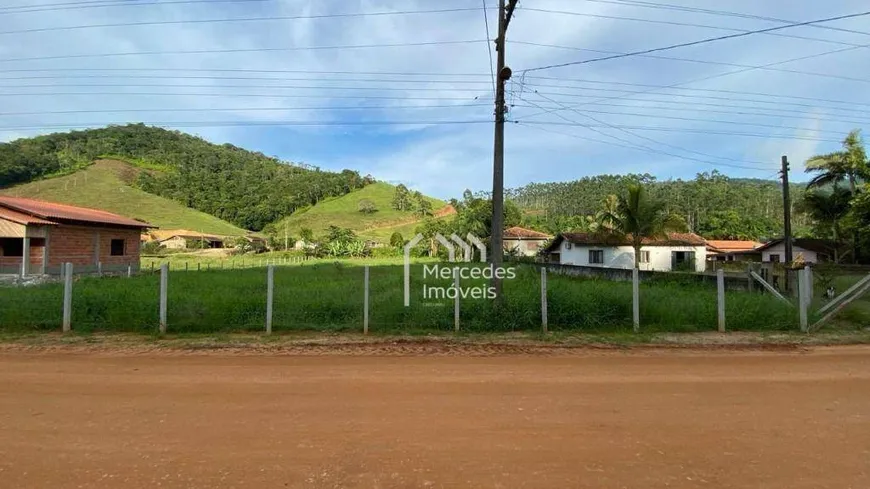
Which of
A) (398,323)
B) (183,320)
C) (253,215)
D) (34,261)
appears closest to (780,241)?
(398,323)

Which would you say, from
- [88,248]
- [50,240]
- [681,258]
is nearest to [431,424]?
[50,240]

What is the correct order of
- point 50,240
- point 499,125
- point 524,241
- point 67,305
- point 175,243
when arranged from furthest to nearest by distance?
point 175,243 < point 524,241 < point 50,240 < point 499,125 < point 67,305

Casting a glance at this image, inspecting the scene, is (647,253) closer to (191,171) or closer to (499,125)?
(499,125)

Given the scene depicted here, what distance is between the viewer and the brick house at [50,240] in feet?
68.7

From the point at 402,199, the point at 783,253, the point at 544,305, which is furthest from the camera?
the point at 402,199

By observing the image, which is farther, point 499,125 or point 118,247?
point 118,247

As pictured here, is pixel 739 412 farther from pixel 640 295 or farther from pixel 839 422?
pixel 640 295

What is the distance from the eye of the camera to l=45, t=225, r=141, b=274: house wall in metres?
22.2

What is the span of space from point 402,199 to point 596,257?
79.3m

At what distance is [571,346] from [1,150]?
128m

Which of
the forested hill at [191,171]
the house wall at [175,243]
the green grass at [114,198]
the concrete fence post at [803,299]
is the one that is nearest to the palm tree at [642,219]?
the concrete fence post at [803,299]

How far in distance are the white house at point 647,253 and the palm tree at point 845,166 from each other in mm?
8619

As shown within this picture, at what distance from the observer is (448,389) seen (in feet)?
16.3

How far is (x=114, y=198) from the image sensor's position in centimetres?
8275
